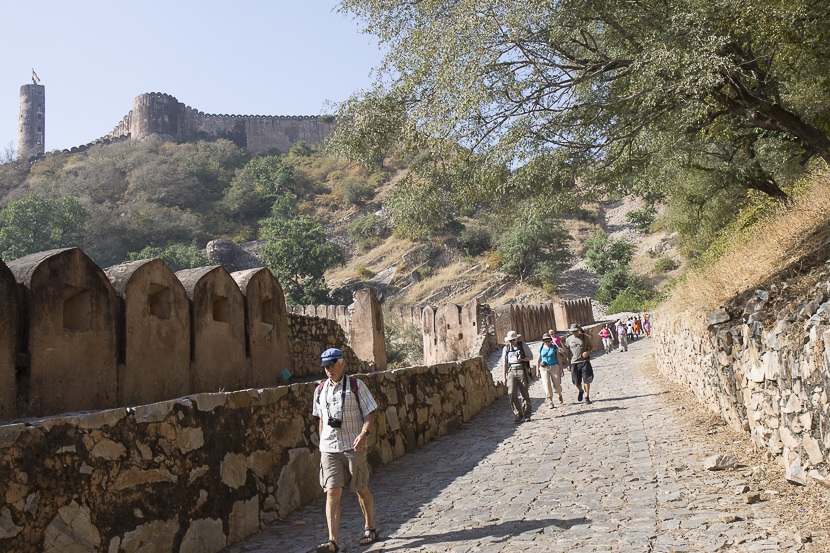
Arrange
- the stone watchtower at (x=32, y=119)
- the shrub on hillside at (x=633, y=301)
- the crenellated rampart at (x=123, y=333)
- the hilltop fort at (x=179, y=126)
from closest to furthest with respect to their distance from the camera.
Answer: the crenellated rampart at (x=123, y=333)
the shrub on hillside at (x=633, y=301)
the hilltop fort at (x=179, y=126)
the stone watchtower at (x=32, y=119)

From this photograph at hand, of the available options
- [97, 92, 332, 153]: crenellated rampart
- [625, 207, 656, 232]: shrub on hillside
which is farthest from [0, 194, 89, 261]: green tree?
[625, 207, 656, 232]: shrub on hillside

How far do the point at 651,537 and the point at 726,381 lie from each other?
3764mm

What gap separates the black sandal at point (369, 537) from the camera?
4156mm

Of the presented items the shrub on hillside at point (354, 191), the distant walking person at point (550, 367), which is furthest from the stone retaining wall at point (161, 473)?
the shrub on hillside at point (354, 191)

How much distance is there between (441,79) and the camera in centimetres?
887

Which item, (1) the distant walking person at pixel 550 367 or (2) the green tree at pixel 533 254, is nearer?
(1) the distant walking person at pixel 550 367

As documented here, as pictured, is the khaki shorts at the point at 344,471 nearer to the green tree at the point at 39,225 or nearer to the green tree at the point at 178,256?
the green tree at the point at 178,256

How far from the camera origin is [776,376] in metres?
4.93

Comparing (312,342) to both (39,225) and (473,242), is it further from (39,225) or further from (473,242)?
(39,225)

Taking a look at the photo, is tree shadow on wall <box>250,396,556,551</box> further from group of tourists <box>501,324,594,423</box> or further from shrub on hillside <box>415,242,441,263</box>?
shrub on hillside <box>415,242,441,263</box>

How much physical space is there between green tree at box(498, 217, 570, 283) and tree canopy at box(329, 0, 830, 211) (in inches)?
1438

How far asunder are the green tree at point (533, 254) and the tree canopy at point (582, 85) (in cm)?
A: 3653

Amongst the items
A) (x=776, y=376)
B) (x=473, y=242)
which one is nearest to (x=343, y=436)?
(x=776, y=376)

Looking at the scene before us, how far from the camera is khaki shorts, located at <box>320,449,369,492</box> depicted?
4.21 metres
